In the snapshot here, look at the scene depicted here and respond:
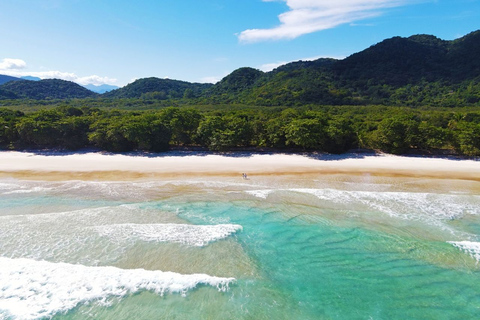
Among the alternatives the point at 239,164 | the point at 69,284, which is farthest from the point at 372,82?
the point at 69,284

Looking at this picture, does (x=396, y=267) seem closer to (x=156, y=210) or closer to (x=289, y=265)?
(x=289, y=265)

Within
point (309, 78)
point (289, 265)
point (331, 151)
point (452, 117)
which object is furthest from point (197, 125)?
point (309, 78)

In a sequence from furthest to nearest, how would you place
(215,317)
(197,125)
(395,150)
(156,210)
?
1. (197,125)
2. (395,150)
3. (156,210)
4. (215,317)

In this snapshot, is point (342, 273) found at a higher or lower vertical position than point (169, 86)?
lower

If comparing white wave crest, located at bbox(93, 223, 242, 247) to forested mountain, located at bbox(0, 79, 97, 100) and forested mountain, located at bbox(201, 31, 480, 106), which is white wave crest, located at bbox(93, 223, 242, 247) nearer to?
forested mountain, located at bbox(201, 31, 480, 106)

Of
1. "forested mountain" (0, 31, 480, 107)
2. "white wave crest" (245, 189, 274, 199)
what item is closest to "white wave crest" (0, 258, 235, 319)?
"white wave crest" (245, 189, 274, 199)
